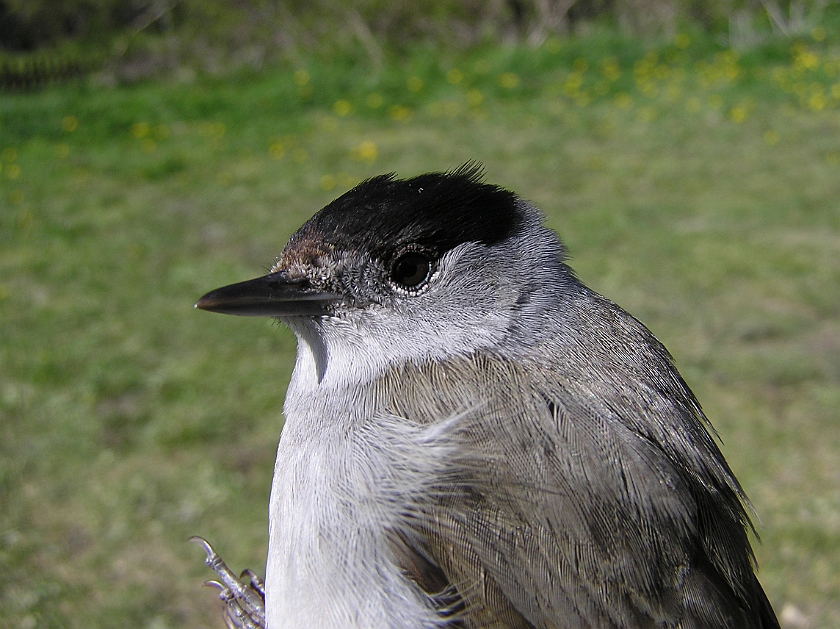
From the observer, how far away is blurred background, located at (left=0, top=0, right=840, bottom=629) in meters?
4.49

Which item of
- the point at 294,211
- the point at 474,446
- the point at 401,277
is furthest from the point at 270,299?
the point at 294,211

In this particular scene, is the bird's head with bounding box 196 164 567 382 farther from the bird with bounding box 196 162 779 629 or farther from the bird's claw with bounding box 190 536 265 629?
the bird's claw with bounding box 190 536 265 629

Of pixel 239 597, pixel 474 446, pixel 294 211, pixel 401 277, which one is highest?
pixel 294 211

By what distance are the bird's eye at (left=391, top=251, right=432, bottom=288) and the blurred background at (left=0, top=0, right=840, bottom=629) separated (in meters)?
1.26

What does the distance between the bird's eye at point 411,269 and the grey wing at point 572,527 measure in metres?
0.47

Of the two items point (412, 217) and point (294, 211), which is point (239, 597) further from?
point (294, 211)

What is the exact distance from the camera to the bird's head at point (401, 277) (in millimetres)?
2230

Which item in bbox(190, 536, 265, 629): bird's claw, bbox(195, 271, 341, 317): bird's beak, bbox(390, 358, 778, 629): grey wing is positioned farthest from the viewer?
bbox(190, 536, 265, 629): bird's claw

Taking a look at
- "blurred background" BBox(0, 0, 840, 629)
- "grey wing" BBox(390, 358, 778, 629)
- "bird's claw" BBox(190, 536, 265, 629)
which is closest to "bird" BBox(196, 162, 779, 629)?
"grey wing" BBox(390, 358, 778, 629)

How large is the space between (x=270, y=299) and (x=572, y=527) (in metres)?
1.00

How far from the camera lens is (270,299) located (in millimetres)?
2227

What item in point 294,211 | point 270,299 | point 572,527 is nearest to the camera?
point 572,527

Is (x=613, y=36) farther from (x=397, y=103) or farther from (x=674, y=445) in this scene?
(x=674, y=445)

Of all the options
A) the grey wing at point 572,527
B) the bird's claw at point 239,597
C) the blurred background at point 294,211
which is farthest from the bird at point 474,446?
the blurred background at point 294,211
